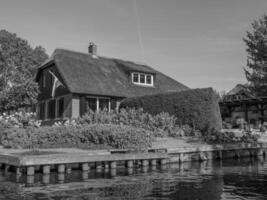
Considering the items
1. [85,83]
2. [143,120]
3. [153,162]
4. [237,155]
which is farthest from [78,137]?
[85,83]

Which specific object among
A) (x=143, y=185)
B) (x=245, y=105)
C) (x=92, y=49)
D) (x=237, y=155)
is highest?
(x=92, y=49)

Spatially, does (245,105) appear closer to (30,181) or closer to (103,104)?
(103,104)

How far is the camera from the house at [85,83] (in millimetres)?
30078

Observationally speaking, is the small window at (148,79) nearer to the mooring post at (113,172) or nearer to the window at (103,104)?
the window at (103,104)

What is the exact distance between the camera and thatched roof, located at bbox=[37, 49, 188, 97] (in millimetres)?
30516

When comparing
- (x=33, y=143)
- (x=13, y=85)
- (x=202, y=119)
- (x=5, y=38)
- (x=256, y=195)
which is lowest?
(x=256, y=195)

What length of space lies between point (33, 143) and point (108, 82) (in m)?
14.9

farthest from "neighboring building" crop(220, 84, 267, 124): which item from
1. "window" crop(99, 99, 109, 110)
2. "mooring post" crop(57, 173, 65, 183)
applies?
"mooring post" crop(57, 173, 65, 183)

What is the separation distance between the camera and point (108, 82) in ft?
108

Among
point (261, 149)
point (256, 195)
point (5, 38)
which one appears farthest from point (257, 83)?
point (5, 38)

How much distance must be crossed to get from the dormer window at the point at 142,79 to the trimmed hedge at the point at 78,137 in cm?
1708

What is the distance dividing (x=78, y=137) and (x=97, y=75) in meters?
14.1

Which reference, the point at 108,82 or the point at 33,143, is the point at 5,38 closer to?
the point at 108,82

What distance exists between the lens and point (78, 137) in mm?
19828
